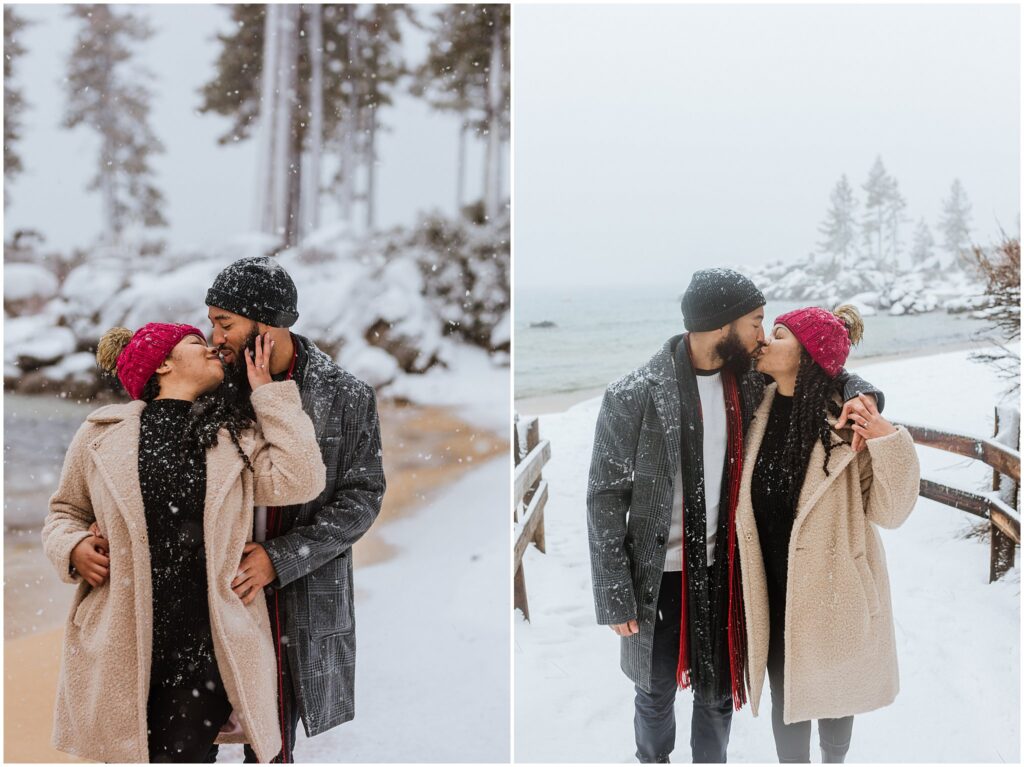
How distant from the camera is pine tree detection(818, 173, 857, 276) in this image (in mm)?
2373

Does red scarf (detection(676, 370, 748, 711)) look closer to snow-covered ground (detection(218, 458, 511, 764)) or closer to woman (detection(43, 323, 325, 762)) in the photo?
snow-covered ground (detection(218, 458, 511, 764))

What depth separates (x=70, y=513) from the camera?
172 centimetres

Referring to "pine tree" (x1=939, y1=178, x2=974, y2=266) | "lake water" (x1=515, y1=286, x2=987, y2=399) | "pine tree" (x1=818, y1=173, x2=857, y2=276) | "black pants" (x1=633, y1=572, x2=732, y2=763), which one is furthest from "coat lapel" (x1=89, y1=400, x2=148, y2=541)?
"pine tree" (x1=939, y1=178, x2=974, y2=266)

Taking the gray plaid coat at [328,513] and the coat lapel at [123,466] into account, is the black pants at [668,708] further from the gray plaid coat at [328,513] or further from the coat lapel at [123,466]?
the coat lapel at [123,466]

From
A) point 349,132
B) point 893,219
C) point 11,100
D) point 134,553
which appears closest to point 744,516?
point 893,219

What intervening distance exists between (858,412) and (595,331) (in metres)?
0.91

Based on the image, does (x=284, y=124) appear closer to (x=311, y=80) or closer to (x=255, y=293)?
(x=311, y=80)

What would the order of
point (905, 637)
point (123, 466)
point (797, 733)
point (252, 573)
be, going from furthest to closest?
point (905, 637)
point (797, 733)
point (252, 573)
point (123, 466)

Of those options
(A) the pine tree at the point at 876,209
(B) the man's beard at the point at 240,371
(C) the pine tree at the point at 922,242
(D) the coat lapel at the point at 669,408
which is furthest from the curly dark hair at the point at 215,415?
(C) the pine tree at the point at 922,242

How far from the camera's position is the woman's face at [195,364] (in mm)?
1718

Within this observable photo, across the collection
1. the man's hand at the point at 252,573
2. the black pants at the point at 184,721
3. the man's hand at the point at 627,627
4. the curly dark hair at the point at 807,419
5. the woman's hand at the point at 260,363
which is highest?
the woman's hand at the point at 260,363

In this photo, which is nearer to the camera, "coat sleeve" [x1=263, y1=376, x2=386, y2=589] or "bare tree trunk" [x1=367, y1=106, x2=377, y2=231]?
"coat sleeve" [x1=263, y1=376, x2=386, y2=589]

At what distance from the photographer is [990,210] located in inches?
94.8

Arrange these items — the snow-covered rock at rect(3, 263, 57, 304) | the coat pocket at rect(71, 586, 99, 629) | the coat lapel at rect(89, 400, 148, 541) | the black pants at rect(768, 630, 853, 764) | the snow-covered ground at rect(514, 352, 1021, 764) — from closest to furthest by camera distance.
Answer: the coat lapel at rect(89, 400, 148, 541)
the coat pocket at rect(71, 586, 99, 629)
the black pants at rect(768, 630, 853, 764)
the snow-covered ground at rect(514, 352, 1021, 764)
the snow-covered rock at rect(3, 263, 57, 304)
